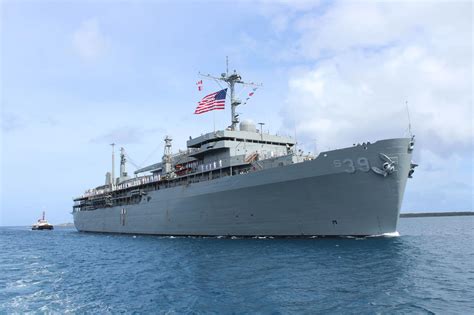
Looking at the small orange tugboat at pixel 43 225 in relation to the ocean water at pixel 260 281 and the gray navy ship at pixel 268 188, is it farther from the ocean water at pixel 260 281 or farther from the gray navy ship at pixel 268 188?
the ocean water at pixel 260 281

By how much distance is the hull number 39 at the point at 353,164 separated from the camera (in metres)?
22.6

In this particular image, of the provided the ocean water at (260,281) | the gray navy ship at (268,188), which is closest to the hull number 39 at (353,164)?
the gray navy ship at (268,188)

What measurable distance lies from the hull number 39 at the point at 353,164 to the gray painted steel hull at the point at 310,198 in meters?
0.06

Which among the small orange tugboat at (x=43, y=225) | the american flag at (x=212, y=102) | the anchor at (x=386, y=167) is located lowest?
the small orange tugboat at (x=43, y=225)

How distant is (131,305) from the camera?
1208 centimetres

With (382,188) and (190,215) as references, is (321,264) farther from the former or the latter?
(190,215)

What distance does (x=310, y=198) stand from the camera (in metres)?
24.2

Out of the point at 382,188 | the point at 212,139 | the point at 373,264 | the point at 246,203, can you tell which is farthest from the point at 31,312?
the point at 212,139

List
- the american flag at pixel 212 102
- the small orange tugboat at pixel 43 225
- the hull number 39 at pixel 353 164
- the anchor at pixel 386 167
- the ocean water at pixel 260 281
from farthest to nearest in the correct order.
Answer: the small orange tugboat at pixel 43 225, the american flag at pixel 212 102, the hull number 39 at pixel 353 164, the anchor at pixel 386 167, the ocean water at pixel 260 281

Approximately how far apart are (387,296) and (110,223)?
4233 centimetres

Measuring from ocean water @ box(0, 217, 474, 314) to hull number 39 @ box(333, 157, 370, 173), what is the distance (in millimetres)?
4391

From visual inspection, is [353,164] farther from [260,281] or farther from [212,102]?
[212,102]

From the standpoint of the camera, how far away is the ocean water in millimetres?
11297

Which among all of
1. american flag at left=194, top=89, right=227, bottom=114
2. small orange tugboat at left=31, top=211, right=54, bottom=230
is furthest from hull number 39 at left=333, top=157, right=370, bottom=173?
small orange tugboat at left=31, top=211, right=54, bottom=230
